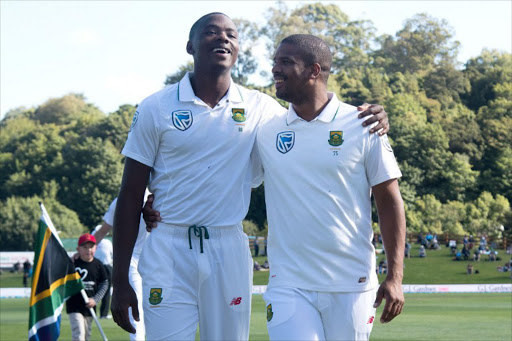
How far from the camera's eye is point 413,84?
115562 millimetres

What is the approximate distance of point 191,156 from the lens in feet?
21.0

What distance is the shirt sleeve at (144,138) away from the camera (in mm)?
6359

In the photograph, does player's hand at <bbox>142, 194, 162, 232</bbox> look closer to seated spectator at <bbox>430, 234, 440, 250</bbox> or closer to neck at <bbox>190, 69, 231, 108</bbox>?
neck at <bbox>190, 69, 231, 108</bbox>

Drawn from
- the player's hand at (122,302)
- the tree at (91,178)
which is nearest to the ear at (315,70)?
the player's hand at (122,302)

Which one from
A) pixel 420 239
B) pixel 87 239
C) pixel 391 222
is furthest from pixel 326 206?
pixel 420 239

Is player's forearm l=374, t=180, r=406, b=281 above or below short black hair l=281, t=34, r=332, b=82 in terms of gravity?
below

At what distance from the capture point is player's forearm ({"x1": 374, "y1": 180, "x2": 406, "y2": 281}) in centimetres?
611

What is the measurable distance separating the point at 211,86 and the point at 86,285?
8687mm

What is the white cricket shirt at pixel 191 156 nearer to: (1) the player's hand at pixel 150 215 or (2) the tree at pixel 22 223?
(1) the player's hand at pixel 150 215

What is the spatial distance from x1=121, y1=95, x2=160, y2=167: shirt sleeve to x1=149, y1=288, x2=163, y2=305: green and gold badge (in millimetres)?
856

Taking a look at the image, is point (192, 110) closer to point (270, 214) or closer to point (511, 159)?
point (270, 214)

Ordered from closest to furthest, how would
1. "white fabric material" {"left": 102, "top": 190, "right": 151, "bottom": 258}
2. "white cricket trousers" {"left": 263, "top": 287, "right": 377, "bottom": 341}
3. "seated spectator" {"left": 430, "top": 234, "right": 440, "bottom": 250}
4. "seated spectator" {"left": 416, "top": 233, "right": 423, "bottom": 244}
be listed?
1. "white cricket trousers" {"left": 263, "top": 287, "right": 377, "bottom": 341}
2. "white fabric material" {"left": 102, "top": 190, "right": 151, "bottom": 258}
3. "seated spectator" {"left": 430, "top": 234, "right": 440, "bottom": 250}
4. "seated spectator" {"left": 416, "top": 233, "right": 423, "bottom": 244}

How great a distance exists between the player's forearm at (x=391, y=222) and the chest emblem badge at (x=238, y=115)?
1089 mm

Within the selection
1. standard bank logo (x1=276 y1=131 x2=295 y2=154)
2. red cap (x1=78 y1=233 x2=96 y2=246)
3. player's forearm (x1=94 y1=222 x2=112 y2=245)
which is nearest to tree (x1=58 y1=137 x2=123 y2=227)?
red cap (x1=78 y1=233 x2=96 y2=246)
